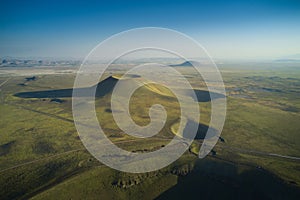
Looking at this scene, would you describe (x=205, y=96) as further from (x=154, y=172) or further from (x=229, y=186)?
(x=229, y=186)

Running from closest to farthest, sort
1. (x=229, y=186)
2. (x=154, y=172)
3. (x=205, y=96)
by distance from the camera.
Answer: (x=229, y=186) → (x=154, y=172) → (x=205, y=96)

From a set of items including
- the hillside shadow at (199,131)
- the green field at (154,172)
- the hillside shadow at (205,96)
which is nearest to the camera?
the green field at (154,172)

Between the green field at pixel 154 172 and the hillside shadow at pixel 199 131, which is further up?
the hillside shadow at pixel 199 131

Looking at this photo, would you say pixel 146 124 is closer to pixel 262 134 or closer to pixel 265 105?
pixel 262 134

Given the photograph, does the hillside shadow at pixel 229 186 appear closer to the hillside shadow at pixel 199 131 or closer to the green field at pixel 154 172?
the green field at pixel 154 172

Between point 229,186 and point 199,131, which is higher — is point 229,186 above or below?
below

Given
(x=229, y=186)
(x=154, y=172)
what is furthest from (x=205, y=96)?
(x=229, y=186)

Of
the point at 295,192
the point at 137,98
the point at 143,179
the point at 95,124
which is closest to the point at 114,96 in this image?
the point at 137,98

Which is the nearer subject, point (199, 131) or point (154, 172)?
point (154, 172)

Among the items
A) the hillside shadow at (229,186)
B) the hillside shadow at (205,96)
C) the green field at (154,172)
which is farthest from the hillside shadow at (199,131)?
the hillside shadow at (205,96)
